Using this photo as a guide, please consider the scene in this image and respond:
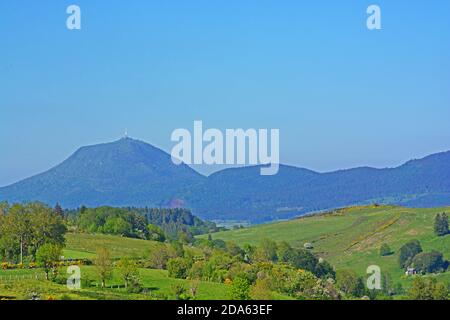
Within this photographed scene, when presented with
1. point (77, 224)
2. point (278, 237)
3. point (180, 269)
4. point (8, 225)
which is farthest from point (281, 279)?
point (278, 237)

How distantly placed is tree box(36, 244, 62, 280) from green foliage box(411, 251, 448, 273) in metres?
57.4

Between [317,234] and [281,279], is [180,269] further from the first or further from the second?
[317,234]

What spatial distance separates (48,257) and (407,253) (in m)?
66.9

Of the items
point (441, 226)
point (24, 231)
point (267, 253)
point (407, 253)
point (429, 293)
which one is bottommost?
point (429, 293)

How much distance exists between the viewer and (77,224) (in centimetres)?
8531

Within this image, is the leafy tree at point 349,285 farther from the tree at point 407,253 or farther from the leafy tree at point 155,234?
the tree at point 407,253

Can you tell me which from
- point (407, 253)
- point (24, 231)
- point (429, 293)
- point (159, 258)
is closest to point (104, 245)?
point (159, 258)

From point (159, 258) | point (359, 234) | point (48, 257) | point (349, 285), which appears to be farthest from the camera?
point (359, 234)

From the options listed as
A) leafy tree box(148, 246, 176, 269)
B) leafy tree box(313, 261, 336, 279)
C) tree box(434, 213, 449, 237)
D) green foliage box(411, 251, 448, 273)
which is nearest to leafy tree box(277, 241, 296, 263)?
leafy tree box(313, 261, 336, 279)

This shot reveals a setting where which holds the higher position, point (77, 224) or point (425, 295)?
point (77, 224)

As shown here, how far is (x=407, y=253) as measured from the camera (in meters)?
101

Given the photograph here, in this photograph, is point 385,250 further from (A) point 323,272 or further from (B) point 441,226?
(A) point 323,272
